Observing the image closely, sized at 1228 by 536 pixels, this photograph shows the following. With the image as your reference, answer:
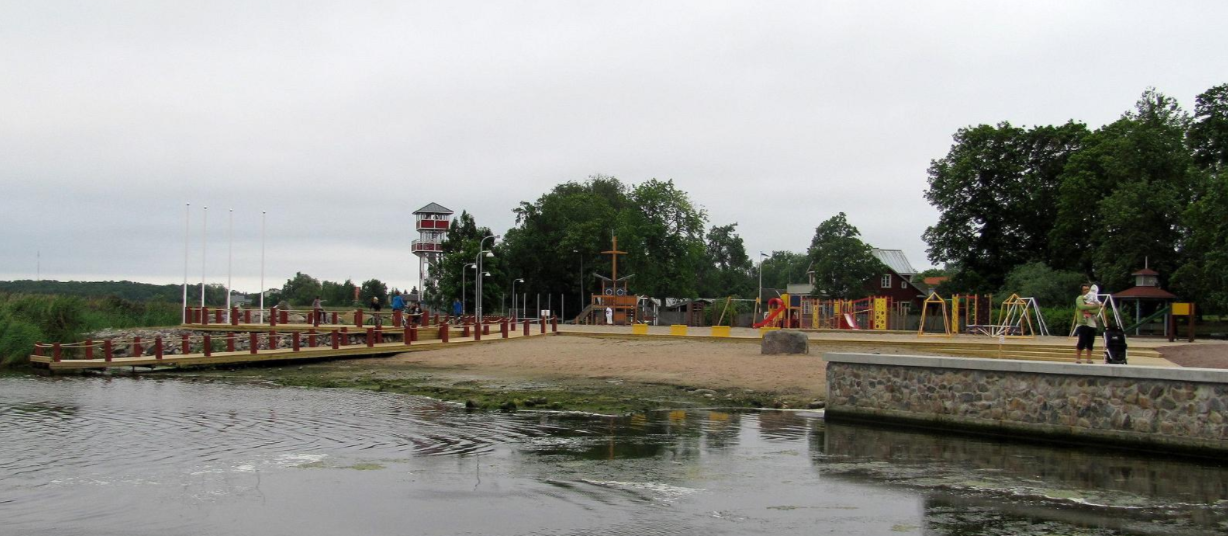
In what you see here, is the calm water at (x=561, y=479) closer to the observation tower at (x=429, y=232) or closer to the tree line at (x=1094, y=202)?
the tree line at (x=1094, y=202)

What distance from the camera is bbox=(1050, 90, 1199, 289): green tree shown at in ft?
165

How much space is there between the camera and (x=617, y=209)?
96.6 m

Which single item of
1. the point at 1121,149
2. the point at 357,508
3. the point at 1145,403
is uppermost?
the point at 1121,149

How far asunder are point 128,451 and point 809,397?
12.6 meters

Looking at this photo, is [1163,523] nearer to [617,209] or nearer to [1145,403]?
[1145,403]

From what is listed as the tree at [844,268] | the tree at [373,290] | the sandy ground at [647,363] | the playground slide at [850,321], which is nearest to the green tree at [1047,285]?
the playground slide at [850,321]

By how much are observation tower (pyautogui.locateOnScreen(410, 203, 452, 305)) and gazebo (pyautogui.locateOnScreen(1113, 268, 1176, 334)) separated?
207 ft

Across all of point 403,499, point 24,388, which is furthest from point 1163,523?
point 24,388

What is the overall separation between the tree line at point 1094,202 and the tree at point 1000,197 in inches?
2.5

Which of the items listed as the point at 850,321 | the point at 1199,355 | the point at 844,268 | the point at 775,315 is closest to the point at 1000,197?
the point at 844,268

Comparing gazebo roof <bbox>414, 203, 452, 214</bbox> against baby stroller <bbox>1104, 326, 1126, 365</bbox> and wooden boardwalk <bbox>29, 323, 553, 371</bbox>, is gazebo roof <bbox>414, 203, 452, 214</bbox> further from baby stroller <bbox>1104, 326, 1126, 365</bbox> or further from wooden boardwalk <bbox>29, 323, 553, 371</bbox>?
baby stroller <bbox>1104, 326, 1126, 365</bbox>

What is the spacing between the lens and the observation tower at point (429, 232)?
95125mm

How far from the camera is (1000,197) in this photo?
62.6m

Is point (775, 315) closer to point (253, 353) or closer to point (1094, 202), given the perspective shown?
point (1094, 202)
